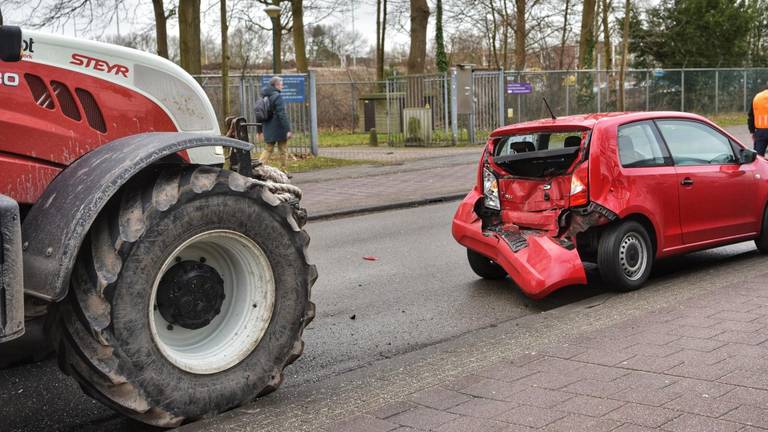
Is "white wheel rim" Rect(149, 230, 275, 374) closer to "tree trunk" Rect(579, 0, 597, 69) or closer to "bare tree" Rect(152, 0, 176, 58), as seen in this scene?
"bare tree" Rect(152, 0, 176, 58)

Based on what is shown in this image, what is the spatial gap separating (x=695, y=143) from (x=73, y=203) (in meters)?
5.99

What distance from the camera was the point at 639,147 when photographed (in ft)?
24.6

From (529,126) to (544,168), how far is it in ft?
1.44

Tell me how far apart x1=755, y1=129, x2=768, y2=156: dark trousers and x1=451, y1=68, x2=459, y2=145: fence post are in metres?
12.2

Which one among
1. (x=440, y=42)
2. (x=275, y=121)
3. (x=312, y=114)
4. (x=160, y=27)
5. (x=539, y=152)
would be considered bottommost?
(x=539, y=152)

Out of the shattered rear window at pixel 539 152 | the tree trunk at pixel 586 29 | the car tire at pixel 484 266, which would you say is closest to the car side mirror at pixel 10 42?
the shattered rear window at pixel 539 152

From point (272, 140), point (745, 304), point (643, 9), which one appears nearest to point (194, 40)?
point (272, 140)

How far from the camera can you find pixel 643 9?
45.1 m

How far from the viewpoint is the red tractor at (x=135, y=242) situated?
3779 millimetres

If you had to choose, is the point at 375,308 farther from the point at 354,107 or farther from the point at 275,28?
the point at 354,107

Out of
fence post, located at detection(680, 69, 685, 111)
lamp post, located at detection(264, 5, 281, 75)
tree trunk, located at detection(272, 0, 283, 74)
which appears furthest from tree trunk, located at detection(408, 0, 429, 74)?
fence post, located at detection(680, 69, 685, 111)

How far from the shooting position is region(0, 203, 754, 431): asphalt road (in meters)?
4.72

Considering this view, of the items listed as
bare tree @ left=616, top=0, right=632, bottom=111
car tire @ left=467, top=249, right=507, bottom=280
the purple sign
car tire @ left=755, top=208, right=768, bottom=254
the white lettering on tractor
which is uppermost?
bare tree @ left=616, top=0, right=632, bottom=111

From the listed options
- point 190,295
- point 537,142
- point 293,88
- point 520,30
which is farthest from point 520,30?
point 190,295
